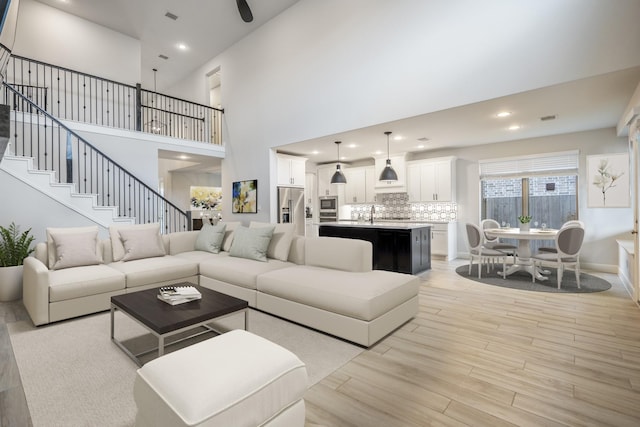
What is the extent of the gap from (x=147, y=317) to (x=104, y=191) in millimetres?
5470

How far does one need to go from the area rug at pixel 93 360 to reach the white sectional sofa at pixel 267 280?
0.46 ft

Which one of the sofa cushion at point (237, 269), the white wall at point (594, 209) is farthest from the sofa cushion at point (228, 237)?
the white wall at point (594, 209)

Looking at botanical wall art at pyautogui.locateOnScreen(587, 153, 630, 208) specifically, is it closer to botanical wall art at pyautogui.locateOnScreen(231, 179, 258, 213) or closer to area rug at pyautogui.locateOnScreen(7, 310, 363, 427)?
area rug at pyautogui.locateOnScreen(7, 310, 363, 427)

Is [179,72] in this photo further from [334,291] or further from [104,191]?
[334,291]

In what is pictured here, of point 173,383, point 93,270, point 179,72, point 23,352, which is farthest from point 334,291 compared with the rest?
point 179,72

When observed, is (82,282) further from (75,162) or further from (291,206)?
(291,206)

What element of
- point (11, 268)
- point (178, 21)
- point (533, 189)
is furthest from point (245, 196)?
point (533, 189)

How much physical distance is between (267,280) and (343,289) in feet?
3.18

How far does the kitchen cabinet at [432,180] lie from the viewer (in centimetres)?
735

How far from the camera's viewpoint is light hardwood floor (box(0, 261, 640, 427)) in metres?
1.83

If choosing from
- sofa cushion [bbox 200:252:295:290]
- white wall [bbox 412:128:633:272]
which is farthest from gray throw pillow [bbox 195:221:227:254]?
white wall [bbox 412:128:633:272]

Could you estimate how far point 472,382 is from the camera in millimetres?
2160

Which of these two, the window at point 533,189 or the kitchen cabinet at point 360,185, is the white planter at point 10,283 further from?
the window at point 533,189

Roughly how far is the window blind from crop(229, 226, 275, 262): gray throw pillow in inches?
215
